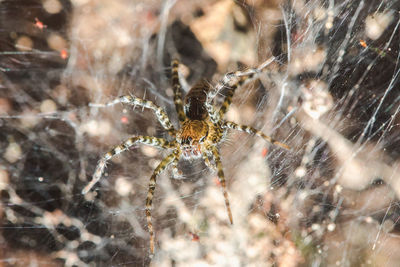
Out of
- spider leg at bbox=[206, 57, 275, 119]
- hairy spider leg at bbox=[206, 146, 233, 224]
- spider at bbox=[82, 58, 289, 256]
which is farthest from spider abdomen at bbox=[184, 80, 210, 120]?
hairy spider leg at bbox=[206, 146, 233, 224]

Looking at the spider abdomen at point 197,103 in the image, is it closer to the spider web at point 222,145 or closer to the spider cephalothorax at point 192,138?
the spider cephalothorax at point 192,138

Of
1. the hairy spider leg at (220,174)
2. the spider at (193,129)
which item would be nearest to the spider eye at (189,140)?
the spider at (193,129)

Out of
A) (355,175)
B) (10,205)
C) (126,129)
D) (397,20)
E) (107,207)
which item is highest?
(126,129)

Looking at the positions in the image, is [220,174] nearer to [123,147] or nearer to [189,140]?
[189,140]

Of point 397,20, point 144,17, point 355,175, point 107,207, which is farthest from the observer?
point 144,17

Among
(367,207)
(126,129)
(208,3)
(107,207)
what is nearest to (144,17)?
(208,3)

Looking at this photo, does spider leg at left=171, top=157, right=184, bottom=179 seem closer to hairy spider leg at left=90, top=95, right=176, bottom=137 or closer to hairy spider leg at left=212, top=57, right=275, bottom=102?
hairy spider leg at left=90, top=95, right=176, bottom=137

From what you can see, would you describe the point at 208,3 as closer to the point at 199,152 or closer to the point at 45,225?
the point at 199,152
